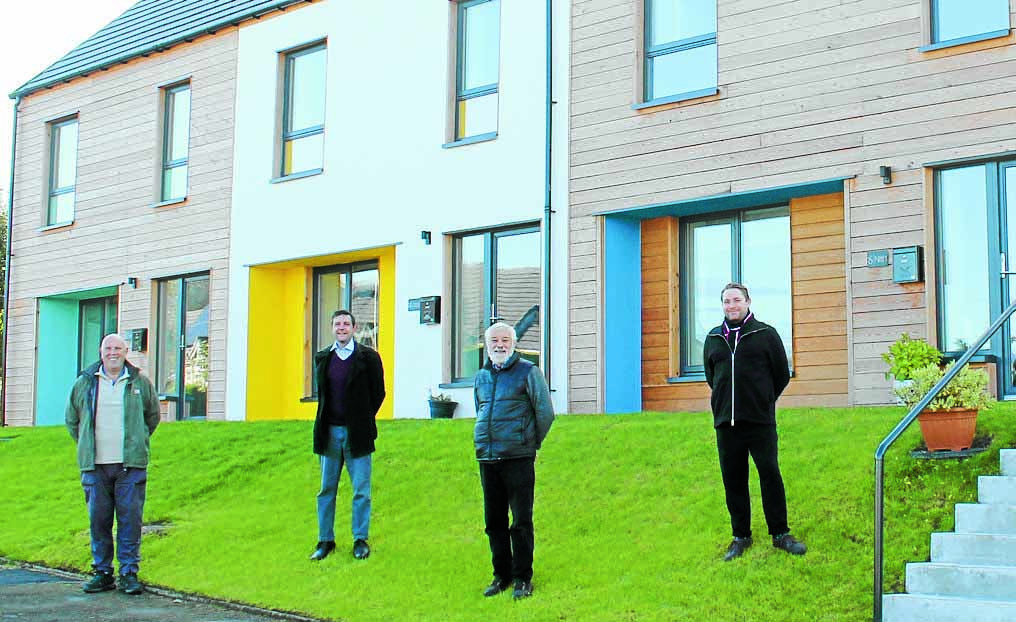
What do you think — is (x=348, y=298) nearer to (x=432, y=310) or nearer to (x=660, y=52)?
(x=432, y=310)

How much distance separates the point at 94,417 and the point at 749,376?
15.5ft

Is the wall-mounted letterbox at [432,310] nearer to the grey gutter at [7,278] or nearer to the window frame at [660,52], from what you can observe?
the window frame at [660,52]

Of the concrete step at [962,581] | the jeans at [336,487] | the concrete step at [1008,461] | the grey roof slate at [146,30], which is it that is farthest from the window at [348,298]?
the concrete step at [962,581]

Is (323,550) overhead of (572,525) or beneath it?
beneath

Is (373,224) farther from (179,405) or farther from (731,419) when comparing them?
(731,419)

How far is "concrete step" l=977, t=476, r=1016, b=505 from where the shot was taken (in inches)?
342

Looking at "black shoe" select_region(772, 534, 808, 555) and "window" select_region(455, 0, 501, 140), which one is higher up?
"window" select_region(455, 0, 501, 140)

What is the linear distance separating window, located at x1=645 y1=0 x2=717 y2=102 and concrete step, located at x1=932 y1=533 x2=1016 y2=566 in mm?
7859

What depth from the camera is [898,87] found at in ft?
45.0

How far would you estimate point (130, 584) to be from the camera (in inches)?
396

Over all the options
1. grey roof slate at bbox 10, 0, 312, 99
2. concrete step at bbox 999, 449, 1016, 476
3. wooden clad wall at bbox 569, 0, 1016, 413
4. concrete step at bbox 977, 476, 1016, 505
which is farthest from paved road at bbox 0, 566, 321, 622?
grey roof slate at bbox 10, 0, 312, 99

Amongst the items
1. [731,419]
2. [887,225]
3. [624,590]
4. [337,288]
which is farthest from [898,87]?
[337,288]

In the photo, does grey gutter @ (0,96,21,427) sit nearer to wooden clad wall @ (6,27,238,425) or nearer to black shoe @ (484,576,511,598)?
wooden clad wall @ (6,27,238,425)

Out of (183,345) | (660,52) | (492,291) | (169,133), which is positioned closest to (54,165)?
(169,133)
